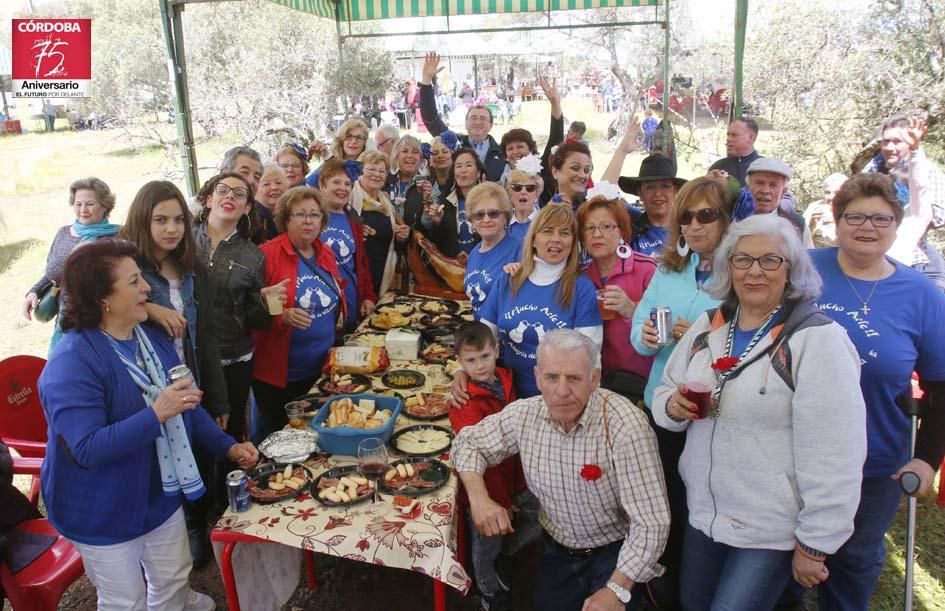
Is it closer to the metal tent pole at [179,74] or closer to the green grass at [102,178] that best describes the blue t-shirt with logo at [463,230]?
the metal tent pole at [179,74]

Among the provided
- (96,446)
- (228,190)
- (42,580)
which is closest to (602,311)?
(228,190)

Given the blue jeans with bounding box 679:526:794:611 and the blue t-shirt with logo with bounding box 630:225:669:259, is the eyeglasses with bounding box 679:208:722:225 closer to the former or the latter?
the blue t-shirt with logo with bounding box 630:225:669:259

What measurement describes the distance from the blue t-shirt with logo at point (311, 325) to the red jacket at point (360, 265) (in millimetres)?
873

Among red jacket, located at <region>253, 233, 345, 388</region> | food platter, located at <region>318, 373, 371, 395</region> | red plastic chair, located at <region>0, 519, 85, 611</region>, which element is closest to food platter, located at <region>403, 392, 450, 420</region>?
food platter, located at <region>318, 373, 371, 395</region>

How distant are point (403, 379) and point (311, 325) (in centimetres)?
71

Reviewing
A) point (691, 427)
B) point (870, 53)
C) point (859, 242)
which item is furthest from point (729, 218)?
point (870, 53)

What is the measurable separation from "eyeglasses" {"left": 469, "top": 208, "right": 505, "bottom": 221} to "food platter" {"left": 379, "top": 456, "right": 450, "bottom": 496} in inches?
67.6

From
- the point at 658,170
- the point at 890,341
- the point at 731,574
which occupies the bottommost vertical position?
the point at 731,574

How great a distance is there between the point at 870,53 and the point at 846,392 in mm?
8841

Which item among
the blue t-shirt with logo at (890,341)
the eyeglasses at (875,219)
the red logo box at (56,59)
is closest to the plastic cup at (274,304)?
the blue t-shirt with logo at (890,341)

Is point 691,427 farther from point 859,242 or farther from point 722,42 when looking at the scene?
point 722,42

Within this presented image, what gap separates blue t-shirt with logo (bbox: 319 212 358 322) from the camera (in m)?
4.70

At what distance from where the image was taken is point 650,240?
3.91m

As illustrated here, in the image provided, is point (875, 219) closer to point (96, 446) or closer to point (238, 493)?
point (238, 493)
